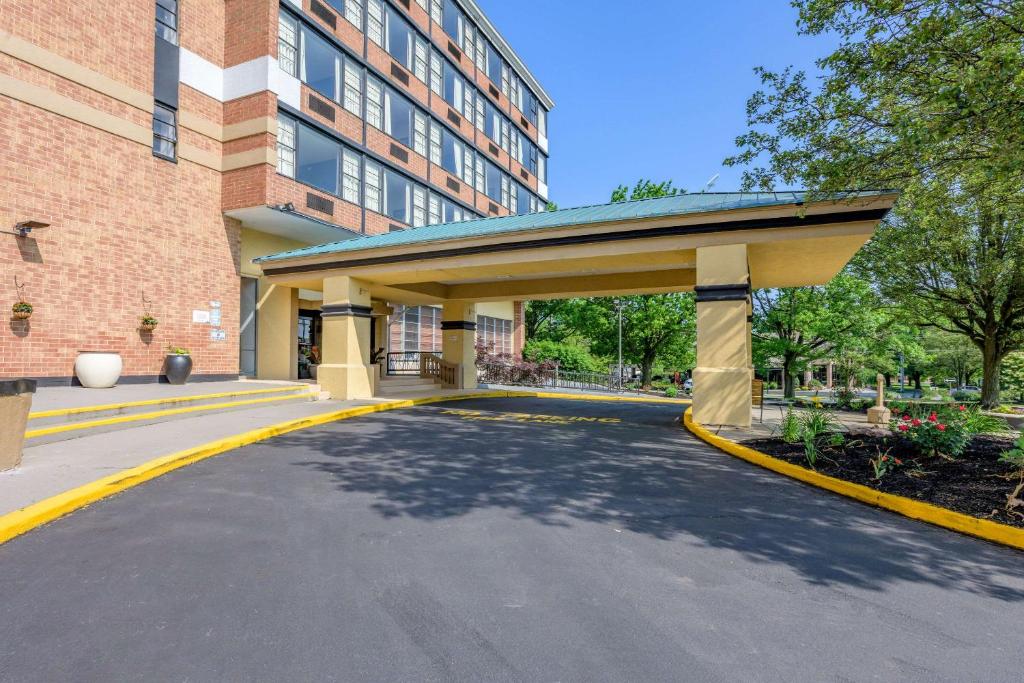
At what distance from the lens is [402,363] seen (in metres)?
23.1

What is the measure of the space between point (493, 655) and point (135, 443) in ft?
24.8

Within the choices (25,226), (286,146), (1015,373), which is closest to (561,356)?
(286,146)

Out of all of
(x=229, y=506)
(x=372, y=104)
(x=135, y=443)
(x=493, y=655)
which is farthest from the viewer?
(x=372, y=104)

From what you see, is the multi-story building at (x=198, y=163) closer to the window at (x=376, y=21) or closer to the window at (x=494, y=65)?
the window at (x=376, y=21)

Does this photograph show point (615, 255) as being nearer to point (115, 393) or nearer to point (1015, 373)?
point (115, 393)

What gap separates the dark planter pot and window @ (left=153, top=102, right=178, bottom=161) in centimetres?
578

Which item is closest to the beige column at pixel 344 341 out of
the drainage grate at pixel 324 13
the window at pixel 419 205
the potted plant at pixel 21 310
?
the potted plant at pixel 21 310

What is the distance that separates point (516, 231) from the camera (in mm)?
12500

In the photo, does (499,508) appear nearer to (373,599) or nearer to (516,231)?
(373,599)

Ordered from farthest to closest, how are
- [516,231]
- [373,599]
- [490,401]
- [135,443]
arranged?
[490,401], [516,231], [135,443], [373,599]

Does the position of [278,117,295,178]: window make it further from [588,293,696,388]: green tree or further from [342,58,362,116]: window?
[588,293,696,388]: green tree

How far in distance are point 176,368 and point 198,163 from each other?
6304 mm

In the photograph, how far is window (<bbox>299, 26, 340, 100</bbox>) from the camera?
1736 centimetres

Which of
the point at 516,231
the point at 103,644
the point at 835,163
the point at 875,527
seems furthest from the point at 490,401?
the point at 103,644
